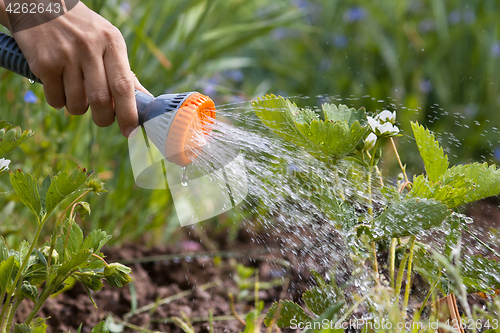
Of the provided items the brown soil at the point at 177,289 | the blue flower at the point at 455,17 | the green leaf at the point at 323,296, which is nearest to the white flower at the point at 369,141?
the green leaf at the point at 323,296

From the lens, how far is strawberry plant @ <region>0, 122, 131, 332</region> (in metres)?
0.82

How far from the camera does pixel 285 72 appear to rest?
11.9ft

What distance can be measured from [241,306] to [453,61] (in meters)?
2.73

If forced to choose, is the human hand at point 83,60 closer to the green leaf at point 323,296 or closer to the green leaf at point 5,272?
the green leaf at point 5,272

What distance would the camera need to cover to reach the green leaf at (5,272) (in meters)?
0.82

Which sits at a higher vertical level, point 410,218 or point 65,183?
point 410,218

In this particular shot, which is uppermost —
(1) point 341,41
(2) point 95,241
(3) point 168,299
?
(2) point 95,241

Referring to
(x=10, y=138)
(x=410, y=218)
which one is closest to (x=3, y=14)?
(x=10, y=138)

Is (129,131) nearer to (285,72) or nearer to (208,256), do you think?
(208,256)

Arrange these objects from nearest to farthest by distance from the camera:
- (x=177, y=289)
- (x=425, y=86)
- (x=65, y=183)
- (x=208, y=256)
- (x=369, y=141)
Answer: (x=65, y=183), (x=369, y=141), (x=177, y=289), (x=208, y=256), (x=425, y=86)

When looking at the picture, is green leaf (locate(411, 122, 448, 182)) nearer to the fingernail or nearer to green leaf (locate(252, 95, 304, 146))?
green leaf (locate(252, 95, 304, 146))

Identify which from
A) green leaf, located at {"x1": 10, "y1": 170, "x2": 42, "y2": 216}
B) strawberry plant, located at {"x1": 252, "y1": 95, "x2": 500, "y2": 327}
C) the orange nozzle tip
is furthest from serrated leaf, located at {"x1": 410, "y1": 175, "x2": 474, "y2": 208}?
green leaf, located at {"x1": 10, "y1": 170, "x2": 42, "y2": 216}

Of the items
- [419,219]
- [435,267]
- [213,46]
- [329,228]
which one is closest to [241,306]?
[329,228]

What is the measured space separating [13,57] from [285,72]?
2.75 metres
